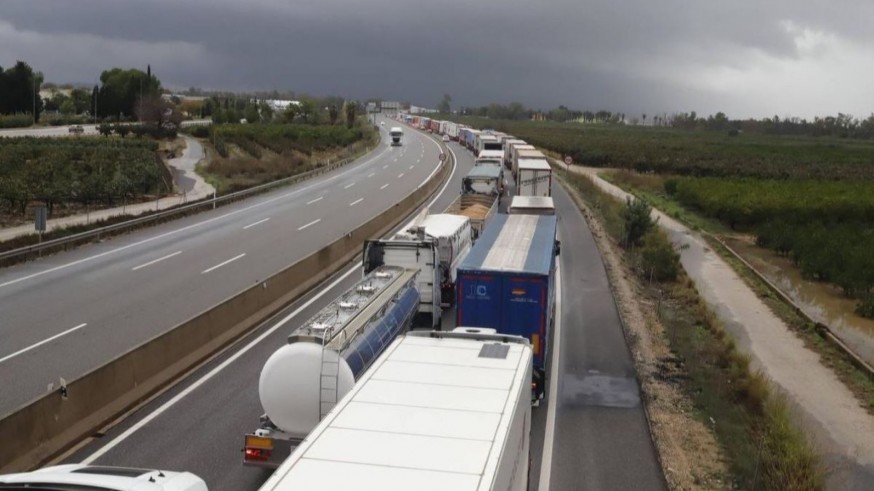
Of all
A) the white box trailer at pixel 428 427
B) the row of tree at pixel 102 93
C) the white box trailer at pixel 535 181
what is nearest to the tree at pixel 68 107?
the row of tree at pixel 102 93

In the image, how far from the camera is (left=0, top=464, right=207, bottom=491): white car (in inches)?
268

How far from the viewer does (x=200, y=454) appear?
1263cm

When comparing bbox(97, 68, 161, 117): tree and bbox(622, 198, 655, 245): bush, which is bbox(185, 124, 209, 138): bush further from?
bbox(622, 198, 655, 245): bush

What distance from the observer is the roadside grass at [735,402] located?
12680mm

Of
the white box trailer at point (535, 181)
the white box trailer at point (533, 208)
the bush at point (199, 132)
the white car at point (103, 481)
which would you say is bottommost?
the white car at point (103, 481)

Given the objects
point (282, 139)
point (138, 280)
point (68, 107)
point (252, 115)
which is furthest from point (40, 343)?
point (68, 107)

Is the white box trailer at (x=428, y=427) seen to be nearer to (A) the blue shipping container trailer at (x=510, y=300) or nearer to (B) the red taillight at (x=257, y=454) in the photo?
(B) the red taillight at (x=257, y=454)

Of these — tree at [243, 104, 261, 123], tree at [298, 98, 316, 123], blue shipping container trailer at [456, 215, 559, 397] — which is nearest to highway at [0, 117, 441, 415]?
blue shipping container trailer at [456, 215, 559, 397]

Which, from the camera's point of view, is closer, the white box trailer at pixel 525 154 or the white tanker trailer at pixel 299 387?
the white tanker trailer at pixel 299 387

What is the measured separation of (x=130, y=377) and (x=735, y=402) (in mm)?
12297

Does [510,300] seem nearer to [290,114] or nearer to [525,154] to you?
[525,154]

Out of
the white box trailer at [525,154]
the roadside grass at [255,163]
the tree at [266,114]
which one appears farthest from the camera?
the tree at [266,114]

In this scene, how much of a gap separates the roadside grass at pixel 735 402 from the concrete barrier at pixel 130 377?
410 inches

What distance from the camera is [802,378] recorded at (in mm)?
19891
